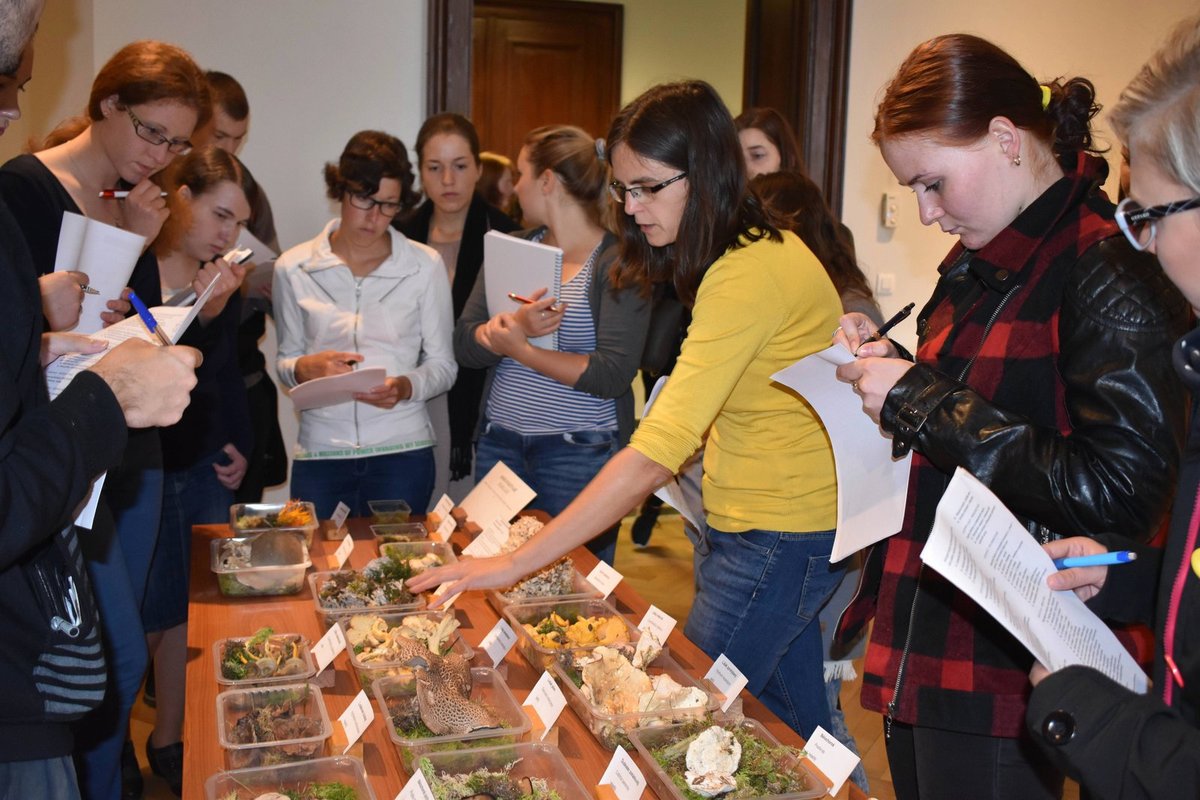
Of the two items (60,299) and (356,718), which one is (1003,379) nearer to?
(356,718)

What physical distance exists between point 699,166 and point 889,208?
306 centimetres

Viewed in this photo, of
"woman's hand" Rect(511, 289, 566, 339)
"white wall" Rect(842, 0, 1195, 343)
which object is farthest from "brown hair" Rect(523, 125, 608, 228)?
"white wall" Rect(842, 0, 1195, 343)

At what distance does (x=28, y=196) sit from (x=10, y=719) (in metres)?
1.24

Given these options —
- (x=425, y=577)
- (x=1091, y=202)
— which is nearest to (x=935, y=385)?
(x=1091, y=202)

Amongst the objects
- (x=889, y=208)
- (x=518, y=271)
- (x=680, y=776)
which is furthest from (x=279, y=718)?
(x=889, y=208)

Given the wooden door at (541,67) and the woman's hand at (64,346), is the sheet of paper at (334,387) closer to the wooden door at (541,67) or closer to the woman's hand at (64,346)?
the woman's hand at (64,346)

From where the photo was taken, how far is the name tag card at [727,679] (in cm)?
154

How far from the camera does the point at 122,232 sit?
80.4 inches

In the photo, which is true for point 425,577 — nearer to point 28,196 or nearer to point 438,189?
point 28,196

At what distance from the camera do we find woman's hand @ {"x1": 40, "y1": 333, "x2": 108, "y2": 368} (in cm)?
150

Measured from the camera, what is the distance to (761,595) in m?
1.89

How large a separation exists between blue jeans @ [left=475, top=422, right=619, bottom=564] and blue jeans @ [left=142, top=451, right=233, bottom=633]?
0.79 meters

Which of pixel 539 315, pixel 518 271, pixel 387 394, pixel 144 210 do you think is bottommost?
pixel 387 394

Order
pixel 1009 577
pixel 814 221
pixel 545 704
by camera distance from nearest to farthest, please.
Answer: pixel 1009 577 → pixel 545 704 → pixel 814 221
